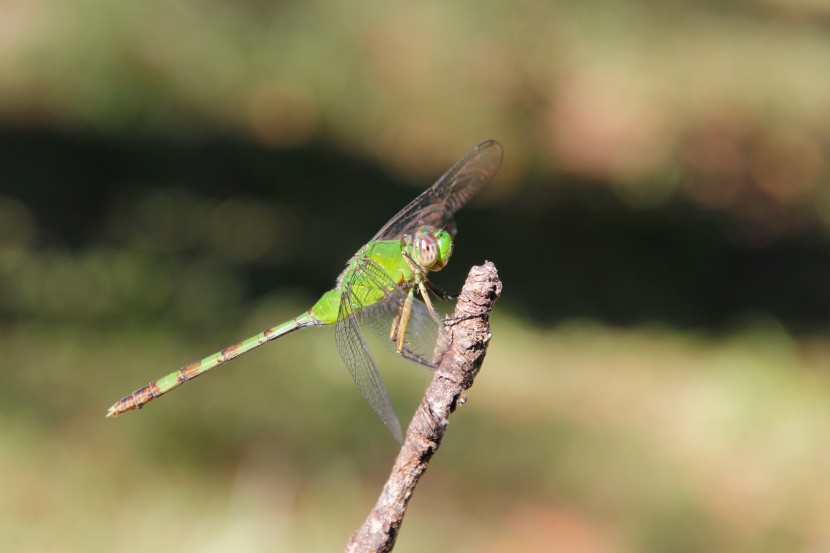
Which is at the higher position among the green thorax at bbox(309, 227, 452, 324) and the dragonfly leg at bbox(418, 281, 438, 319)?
the green thorax at bbox(309, 227, 452, 324)

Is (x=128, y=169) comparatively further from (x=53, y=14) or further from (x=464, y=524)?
(x=464, y=524)

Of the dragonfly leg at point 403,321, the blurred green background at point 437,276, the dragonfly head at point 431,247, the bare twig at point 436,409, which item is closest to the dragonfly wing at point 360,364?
the dragonfly leg at point 403,321

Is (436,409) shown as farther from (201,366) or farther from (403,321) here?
(201,366)

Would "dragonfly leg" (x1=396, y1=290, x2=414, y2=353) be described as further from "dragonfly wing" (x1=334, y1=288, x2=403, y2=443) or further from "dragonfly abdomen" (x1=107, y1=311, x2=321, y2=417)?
"dragonfly abdomen" (x1=107, y1=311, x2=321, y2=417)

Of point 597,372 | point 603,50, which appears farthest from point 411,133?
point 597,372

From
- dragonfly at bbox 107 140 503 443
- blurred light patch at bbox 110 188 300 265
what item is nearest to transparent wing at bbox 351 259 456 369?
dragonfly at bbox 107 140 503 443

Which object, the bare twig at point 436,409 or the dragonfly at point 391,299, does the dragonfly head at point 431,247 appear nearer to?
the dragonfly at point 391,299
